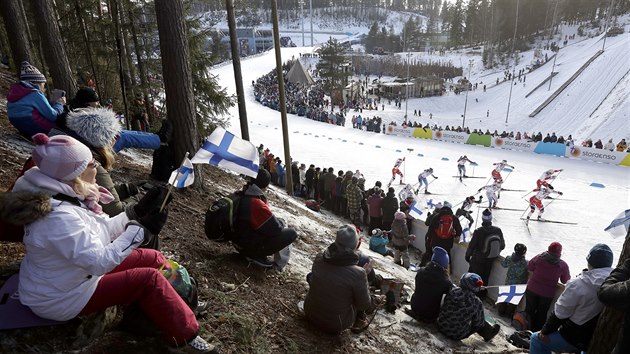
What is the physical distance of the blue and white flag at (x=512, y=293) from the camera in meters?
6.86

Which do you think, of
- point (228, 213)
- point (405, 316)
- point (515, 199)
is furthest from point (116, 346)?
point (515, 199)

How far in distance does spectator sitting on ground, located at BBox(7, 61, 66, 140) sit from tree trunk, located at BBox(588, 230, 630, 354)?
599 cm

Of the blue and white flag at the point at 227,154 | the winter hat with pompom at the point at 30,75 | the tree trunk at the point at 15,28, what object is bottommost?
the blue and white flag at the point at 227,154

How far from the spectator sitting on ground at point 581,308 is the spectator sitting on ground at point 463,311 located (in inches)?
39.5

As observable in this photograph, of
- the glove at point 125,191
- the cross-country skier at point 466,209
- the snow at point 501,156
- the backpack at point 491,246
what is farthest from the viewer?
the cross-country skier at point 466,209

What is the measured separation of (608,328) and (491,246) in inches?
192

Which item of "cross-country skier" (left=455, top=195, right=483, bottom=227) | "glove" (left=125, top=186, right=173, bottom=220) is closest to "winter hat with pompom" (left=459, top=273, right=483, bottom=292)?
"glove" (left=125, top=186, right=173, bottom=220)

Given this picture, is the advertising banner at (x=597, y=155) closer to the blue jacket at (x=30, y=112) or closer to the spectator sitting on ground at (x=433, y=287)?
the spectator sitting on ground at (x=433, y=287)

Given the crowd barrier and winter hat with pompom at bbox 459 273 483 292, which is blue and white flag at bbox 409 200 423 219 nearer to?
winter hat with pompom at bbox 459 273 483 292

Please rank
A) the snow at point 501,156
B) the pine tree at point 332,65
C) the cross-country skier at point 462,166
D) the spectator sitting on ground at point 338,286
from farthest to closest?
the pine tree at point 332,65
the cross-country skier at point 462,166
the snow at point 501,156
the spectator sitting on ground at point 338,286

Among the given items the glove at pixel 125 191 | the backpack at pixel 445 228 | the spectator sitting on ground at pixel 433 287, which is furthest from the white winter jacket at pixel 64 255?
the backpack at pixel 445 228

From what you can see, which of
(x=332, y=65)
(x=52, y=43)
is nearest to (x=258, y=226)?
(x=52, y=43)

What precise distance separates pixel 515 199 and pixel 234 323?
16.1m

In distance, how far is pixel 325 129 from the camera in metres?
34.0
